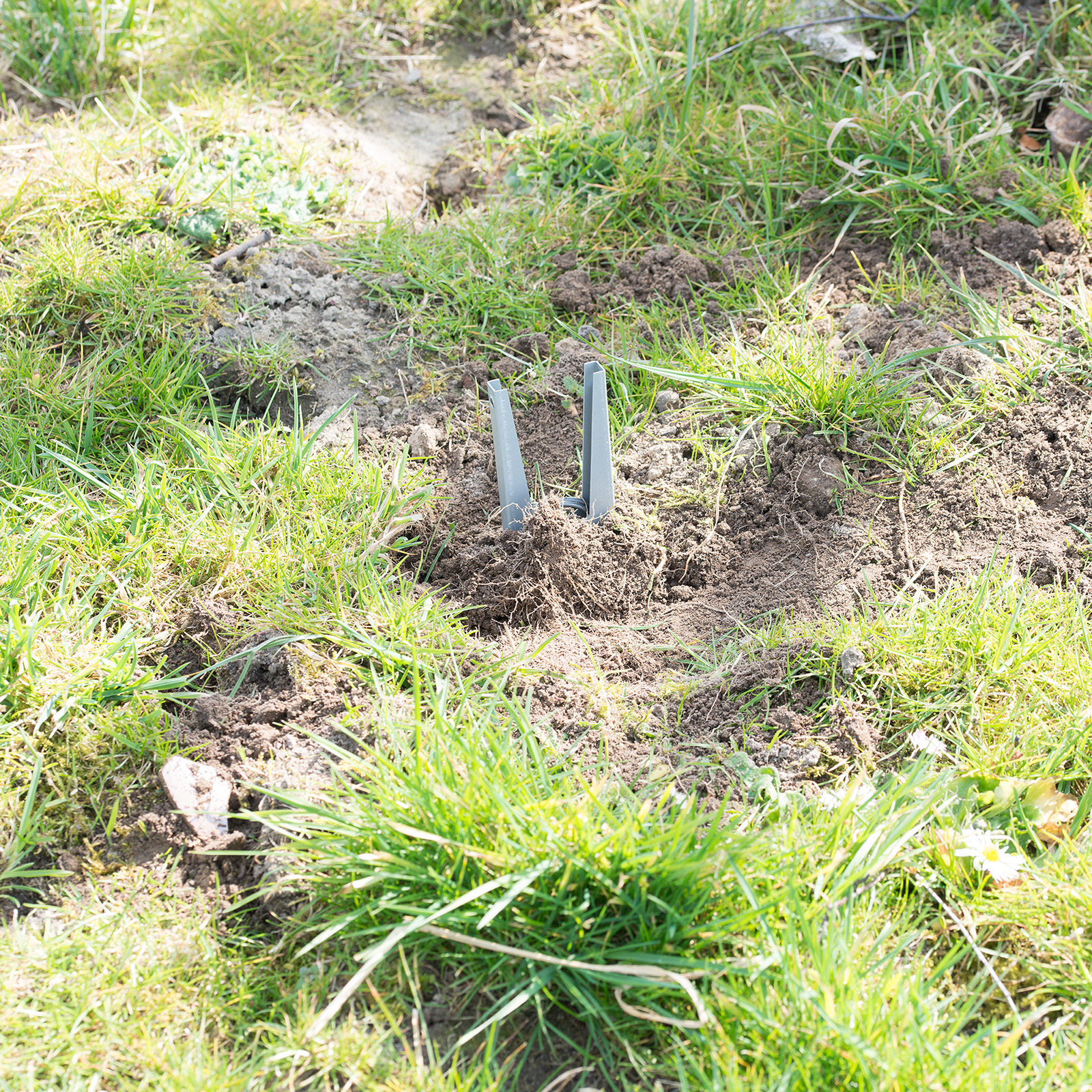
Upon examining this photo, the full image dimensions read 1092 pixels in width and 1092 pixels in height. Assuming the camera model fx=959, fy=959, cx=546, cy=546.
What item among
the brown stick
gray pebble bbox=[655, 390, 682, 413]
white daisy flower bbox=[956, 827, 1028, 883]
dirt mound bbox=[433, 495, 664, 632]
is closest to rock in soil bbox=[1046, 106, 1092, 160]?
gray pebble bbox=[655, 390, 682, 413]

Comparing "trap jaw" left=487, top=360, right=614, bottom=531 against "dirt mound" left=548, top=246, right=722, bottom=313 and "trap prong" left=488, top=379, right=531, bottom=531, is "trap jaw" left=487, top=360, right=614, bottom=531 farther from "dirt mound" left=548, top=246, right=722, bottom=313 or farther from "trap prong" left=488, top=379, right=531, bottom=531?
"dirt mound" left=548, top=246, right=722, bottom=313

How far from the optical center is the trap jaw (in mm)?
2293

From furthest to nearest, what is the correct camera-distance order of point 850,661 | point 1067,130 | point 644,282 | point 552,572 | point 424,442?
point 1067,130
point 644,282
point 424,442
point 552,572
point 850,661

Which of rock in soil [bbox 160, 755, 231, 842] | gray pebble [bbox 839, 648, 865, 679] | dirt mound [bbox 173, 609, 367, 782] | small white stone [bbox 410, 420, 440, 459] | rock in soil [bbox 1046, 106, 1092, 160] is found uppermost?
rock in soil [bbox 1046, 106, 1092, 160]

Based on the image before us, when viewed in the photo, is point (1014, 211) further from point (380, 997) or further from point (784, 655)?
point (380, 997)

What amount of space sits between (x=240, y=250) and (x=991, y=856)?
2748mm

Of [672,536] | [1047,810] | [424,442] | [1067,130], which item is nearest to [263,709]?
[424,442]

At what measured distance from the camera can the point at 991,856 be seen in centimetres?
182

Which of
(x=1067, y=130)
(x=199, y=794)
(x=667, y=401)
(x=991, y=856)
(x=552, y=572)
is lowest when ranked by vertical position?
(x=199, y=794)

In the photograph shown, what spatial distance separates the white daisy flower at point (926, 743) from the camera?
2004 mm

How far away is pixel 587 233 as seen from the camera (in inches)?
127

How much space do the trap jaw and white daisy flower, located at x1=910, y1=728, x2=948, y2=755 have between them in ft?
3.02

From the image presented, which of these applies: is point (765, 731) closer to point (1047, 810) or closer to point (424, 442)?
point (1047, 810)

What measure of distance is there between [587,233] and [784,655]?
5.63ft
